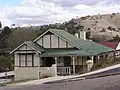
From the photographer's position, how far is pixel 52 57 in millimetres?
33938

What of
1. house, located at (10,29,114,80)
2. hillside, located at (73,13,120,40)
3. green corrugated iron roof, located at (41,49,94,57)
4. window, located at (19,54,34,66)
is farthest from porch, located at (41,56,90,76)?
hillside, located at (73,13,120,40)

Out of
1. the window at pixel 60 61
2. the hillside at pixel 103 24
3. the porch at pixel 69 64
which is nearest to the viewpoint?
the porch at pixel 69 64

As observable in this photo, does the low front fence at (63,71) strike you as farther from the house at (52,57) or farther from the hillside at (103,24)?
the hillside at (103,24)

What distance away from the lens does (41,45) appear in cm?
3441

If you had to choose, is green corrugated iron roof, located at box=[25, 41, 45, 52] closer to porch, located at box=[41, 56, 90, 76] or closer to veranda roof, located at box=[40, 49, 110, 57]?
veranda roof, located at box=[40, 49, 110, 57]

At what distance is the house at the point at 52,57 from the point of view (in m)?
32.0

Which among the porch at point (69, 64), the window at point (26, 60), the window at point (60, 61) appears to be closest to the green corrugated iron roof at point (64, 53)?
the porch at point (69, 64)

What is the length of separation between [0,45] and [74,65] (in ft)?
151

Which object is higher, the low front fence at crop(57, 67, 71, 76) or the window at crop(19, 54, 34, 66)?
the window at crop(19, 54, 34, 66)

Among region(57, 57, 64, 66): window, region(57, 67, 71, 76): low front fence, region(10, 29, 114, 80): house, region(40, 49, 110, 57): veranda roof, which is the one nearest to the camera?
region(40, 49, 110, 57): veranda roof

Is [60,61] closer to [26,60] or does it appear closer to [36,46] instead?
[36,46]

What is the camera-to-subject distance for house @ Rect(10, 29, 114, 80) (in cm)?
3197

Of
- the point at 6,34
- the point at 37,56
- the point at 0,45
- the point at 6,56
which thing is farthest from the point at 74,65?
the point at 6,34

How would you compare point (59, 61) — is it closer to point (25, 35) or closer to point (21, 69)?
point (21, 69)
